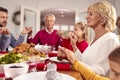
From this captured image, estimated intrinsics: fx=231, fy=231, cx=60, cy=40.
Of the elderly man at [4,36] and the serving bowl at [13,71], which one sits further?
the elderly man at [4,36]

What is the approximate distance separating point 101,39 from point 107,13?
22 centimetres

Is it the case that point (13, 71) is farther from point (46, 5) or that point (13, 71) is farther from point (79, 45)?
point (46, 5)

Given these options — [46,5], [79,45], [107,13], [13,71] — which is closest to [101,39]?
[107,13]

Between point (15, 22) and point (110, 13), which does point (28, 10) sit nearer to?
point (15, 22)

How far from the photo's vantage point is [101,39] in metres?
1.73

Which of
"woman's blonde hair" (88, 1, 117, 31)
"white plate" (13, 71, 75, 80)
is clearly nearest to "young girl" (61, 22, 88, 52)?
"woman's blonde hair" (88, 1, 117, 31)

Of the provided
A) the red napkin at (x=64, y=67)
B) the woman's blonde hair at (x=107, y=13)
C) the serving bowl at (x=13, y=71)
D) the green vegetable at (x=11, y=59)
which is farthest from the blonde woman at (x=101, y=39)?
the serving bowl at (x=13, y=71)

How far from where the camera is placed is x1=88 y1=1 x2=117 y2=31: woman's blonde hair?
178 centimetres

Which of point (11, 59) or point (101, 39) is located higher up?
point (101, 39)

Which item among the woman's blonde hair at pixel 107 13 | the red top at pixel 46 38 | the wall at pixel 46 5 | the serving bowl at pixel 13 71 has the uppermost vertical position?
the wall at pixel 46 5

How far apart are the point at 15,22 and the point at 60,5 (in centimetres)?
142

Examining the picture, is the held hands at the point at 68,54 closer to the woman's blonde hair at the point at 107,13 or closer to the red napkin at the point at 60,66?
the red napkin at the point at 60,66

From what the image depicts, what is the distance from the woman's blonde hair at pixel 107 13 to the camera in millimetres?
1782

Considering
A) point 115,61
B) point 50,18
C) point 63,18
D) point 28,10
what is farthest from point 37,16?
point 63,18
